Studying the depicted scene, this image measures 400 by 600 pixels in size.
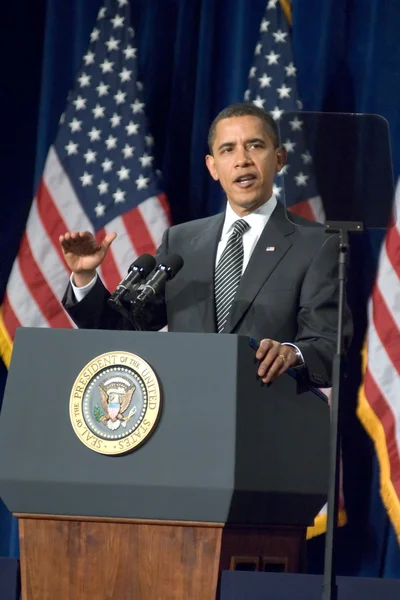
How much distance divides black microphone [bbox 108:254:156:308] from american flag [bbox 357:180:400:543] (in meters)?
1.59

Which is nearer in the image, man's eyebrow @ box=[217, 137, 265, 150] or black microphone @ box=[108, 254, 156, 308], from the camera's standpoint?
black microphone @ box=[108, 254, 156, 308]

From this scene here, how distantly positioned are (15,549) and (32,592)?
2.05 metres

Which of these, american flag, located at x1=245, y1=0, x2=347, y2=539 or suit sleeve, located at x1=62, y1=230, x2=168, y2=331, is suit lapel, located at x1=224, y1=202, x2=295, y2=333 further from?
american flag, located at x1=245, y1=0, x2=347, y2=539

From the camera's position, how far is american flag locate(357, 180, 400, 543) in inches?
136

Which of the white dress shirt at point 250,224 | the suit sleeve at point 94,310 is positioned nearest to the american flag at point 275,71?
the white dress shirt at point 250,224

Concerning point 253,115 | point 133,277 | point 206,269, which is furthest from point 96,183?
point 133,277

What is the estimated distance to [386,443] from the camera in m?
3.46

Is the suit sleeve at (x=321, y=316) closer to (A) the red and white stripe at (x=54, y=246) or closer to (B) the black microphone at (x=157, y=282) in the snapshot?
(B) the black microphone at (x=157, y=282)

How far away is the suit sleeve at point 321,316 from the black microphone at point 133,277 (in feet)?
1.21

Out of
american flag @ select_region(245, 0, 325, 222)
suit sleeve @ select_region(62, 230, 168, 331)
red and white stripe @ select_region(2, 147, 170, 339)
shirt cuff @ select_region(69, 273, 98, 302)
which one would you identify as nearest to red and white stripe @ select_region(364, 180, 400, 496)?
american flag @ select_region(245, 0, 325, 222)

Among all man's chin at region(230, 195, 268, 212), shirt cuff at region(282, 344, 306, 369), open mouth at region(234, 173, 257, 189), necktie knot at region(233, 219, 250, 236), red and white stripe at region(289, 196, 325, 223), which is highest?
open mouth at region(234, 173, 257, 189)

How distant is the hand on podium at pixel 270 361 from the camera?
73.9 inches

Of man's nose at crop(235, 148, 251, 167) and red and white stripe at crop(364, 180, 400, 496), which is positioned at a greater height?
man's nose at crop(235, 148, 251, 167)

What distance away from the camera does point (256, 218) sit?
8.37 ft
